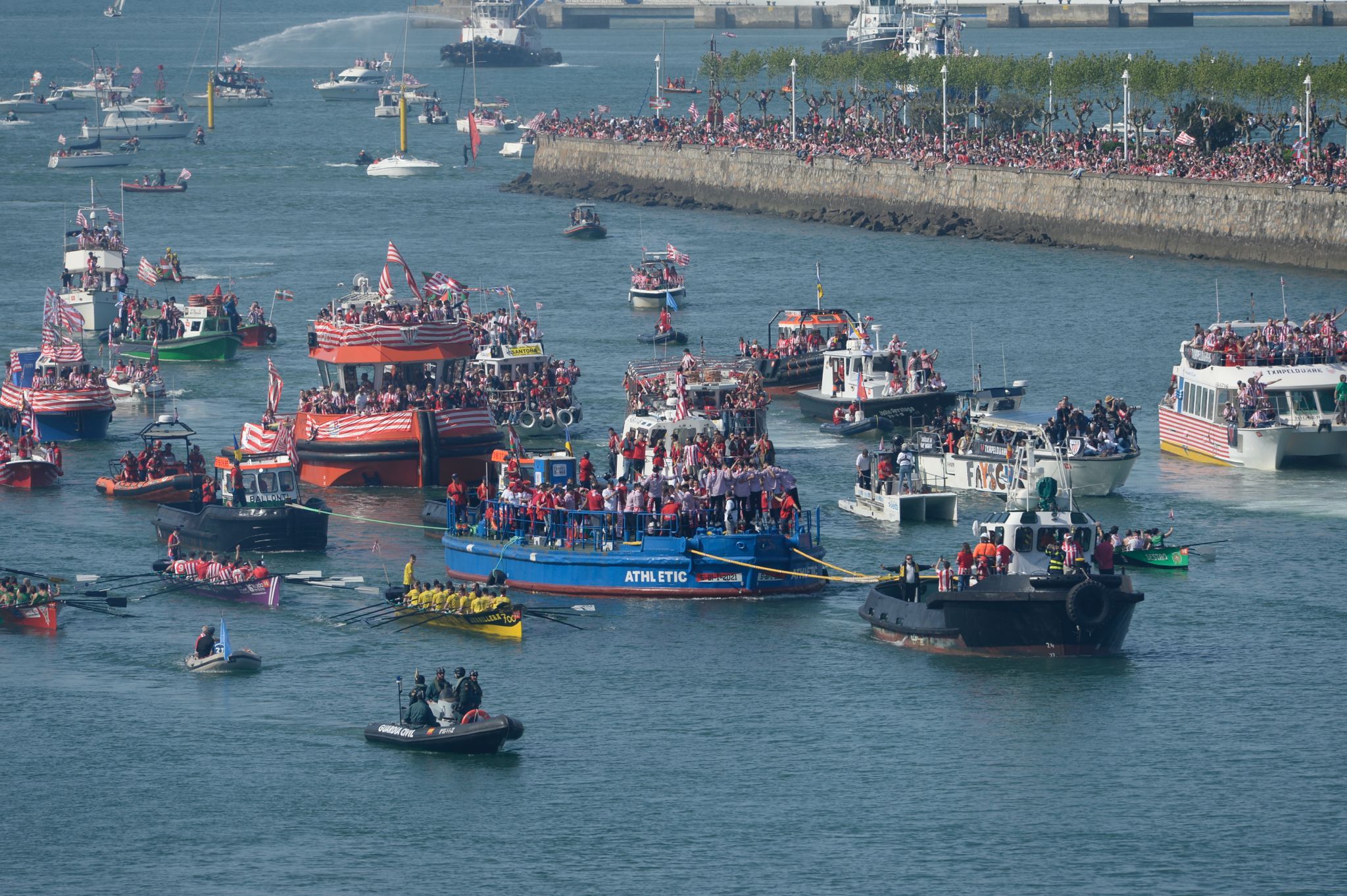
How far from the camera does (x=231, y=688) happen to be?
49.8m

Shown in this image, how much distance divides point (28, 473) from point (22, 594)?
639 inches

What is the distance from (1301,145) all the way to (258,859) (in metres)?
87.7

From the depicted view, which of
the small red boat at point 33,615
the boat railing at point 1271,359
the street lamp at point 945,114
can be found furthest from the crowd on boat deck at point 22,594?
the street lamp at point 945,114

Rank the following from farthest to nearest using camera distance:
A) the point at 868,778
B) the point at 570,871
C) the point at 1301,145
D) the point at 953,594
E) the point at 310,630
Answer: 1. the point at 1301,145
2. the point at 310,630
3. the point at 953,594
4. the point at 868,778
5. the point at 570,871

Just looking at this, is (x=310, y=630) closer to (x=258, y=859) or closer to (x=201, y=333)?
(x=258, y=859)

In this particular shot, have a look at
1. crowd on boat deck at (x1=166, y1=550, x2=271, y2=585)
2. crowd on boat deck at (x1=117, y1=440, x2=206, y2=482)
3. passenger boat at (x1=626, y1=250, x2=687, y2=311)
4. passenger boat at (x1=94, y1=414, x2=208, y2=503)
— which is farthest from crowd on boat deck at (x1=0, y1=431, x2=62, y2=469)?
passenger boat at (x1=626, y1=250, x2=687, y2=311)

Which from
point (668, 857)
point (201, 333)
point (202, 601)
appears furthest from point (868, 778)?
point (201, 333)

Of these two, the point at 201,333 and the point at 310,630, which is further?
the point at 201,333

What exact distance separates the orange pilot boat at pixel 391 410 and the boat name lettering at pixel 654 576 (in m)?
14.8

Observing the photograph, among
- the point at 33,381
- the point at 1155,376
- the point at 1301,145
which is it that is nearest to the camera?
the point at 33,381

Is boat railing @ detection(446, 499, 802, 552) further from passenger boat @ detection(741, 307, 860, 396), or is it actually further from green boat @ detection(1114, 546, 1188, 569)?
passenger boat @ detection(741, 307, 860, 396)

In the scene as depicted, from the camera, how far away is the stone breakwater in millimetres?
108750

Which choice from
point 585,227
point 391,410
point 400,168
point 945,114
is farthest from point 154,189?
point 391,410

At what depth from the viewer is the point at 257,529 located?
198 feet
